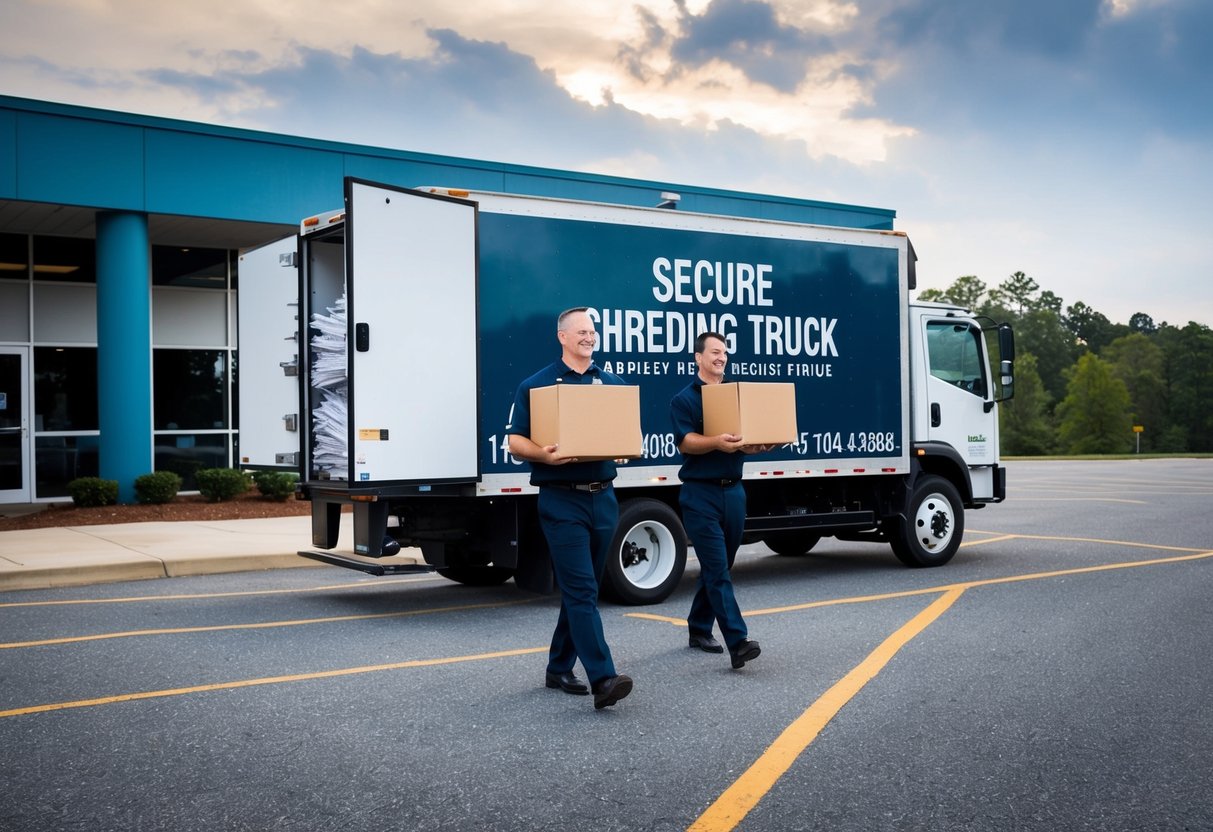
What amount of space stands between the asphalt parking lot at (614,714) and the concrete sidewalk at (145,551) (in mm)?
687

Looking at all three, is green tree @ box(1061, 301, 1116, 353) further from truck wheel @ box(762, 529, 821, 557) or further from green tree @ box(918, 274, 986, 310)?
truck wheel @ box(762, 529, 821, 557)

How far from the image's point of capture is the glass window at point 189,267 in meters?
19.7

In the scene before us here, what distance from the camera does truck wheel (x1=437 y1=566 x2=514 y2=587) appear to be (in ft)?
35.1

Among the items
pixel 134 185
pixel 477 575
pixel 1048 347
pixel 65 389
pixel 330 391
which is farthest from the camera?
pixel 1048 347

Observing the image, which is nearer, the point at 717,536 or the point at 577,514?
the point at 577,514

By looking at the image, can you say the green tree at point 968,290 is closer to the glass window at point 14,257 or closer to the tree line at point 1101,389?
the tree line at point 1101,389

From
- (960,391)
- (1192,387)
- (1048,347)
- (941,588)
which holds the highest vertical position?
(1048,347)

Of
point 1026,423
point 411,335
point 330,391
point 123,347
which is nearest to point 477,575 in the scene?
point 330,391

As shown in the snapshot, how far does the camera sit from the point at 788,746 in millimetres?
5203

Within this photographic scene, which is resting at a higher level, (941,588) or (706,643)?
(706,643)

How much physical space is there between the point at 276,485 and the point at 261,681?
11932 millimetres

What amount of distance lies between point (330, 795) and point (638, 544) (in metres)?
5.21

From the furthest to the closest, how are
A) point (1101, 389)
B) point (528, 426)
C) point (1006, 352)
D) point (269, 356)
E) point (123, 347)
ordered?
1. point (1101, 389)
2. point (123, 347)
3. point (1006, 352)
4. point (269, 356)
5. point (528, 426)

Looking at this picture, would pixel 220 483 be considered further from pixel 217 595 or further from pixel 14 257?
pixel 217 595
